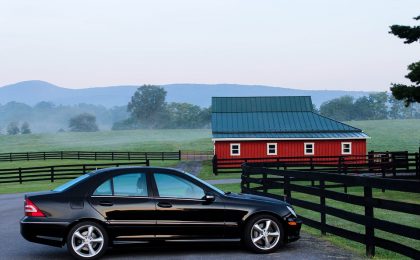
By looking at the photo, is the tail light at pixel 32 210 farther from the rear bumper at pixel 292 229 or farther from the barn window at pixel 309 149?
the barn window at pixel 309 149

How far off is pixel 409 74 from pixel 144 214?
597 inches

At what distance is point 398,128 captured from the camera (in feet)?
395

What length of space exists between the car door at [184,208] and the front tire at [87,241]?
0.88 meters

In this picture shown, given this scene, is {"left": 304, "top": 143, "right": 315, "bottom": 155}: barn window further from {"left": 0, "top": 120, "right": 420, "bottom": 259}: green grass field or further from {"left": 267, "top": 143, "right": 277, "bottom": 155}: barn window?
{"left": 0, "top": 120, "right": 420, "bottom": 259}: green grass field

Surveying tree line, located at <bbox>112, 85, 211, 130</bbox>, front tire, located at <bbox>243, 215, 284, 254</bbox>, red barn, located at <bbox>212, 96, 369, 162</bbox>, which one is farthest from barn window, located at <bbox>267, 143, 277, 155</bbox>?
tree line, located at <bbox>112, 85, 211, 130</bbox>

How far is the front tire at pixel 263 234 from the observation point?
1016 cm

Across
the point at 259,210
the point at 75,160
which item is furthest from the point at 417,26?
the point at 75,160

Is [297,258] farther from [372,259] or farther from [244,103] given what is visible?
[244,103]

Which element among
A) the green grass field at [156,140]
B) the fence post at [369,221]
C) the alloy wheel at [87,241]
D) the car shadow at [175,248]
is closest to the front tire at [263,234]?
the car shadow at [175,248]

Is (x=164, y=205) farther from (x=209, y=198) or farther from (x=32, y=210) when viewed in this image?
(x=32, y=210)

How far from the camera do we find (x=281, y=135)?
48.3 meters

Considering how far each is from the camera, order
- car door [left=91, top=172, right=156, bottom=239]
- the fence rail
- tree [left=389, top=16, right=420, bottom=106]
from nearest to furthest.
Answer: car door [left=91, top=172, right=156, bottom=239]
tree [left=389, top=16, right=420, bottom=106]
the fence rail

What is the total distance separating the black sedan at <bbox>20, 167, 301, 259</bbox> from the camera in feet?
31.9

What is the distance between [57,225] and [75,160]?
192ft
